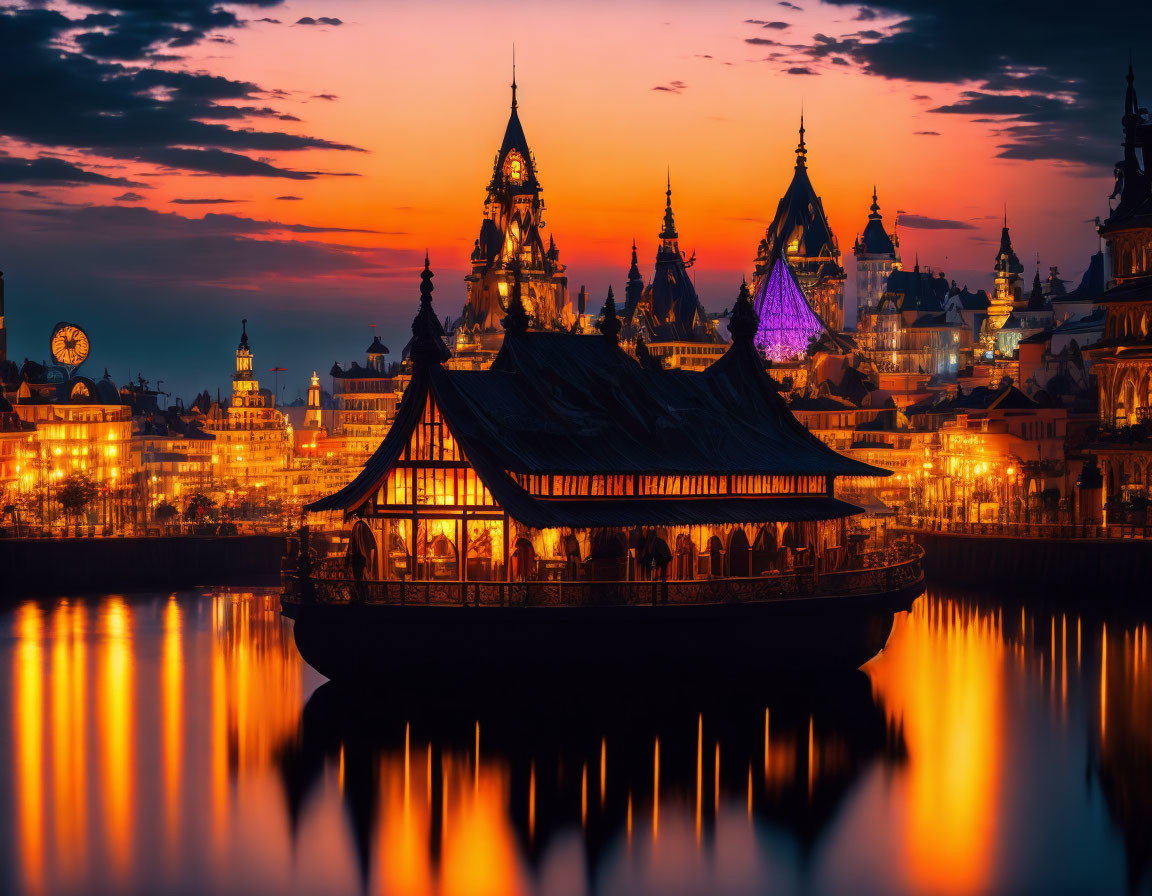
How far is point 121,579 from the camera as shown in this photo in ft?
392

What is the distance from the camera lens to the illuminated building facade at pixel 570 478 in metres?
67.8

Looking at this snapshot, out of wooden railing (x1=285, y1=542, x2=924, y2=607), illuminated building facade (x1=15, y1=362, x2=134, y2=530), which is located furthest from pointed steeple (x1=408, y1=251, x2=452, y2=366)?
illuminated building facade (x1=15, y1=362, x2=134, y2=530)

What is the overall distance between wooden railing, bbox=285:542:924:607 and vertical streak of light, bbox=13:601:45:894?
9.25m

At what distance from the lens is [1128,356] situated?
120 meters

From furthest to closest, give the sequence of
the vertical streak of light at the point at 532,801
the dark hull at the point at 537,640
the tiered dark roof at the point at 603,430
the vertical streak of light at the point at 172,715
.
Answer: the tiered dark roof at the point at 603,430 → the dark hull at the point at 537,640 → the vertical streak of light at the point at 172,715 → the vertical streak of light at the point at 532,801

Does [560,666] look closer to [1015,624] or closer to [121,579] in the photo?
[1015,624]

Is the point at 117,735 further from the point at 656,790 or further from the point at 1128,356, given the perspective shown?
the point at 1128,356

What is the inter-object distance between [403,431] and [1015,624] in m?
35.5

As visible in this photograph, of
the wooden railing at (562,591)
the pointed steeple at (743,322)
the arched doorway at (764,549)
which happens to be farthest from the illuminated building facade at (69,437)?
the wooden railing at (562,591)

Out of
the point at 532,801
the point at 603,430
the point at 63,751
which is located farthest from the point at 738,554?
the point at 63,751

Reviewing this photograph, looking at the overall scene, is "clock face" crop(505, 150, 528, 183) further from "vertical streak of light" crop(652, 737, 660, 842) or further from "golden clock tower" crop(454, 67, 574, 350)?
"vertical streak of light" crop(652, 737, 660, 842)

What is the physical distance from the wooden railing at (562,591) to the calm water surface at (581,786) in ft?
8.63

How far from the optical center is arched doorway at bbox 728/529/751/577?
7200 centimetres

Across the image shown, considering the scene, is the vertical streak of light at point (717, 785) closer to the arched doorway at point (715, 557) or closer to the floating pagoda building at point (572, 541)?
the floating pagoda building at point (572, 541)
